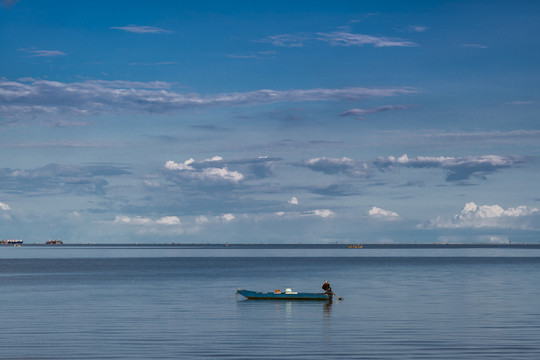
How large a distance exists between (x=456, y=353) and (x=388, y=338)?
18.7 ft

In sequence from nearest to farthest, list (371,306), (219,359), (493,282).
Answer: (219,359)
(371,306)
(493,282)

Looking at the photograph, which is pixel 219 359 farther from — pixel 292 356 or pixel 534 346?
pixel 534 346

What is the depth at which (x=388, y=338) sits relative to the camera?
4253 cm

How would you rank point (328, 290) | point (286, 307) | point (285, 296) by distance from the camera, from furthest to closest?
point (285, 296) → point (328, 290) → point (286, 307)

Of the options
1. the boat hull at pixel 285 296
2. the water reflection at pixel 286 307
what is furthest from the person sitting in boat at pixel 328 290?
the water reflection at pixel 286 307

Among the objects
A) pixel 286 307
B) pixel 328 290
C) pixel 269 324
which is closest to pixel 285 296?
pixel 328 290

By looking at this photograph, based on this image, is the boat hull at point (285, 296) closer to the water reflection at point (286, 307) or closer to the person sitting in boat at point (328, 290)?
the person sitting in boat at point (328, 290)

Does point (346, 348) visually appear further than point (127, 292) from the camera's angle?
No

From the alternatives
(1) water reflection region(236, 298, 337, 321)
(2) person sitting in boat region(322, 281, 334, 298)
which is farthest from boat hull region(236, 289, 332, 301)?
(1) water reflection region(236, 298, 337, 321)

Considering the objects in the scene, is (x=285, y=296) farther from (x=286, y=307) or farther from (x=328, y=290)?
(x=286, y=307)

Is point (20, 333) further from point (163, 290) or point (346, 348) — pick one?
point (163, 290)

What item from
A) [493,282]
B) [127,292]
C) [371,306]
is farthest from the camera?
[493,282]

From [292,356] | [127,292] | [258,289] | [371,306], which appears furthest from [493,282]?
[292,356]

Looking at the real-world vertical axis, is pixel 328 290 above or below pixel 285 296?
above
